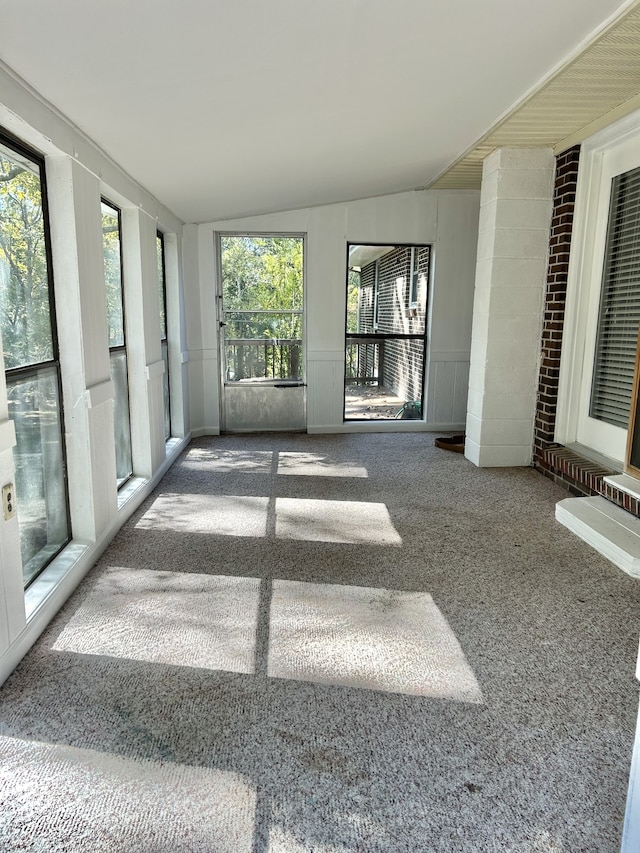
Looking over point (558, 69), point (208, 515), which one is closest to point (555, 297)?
point (558, 69)

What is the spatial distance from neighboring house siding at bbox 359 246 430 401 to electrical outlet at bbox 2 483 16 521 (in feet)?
16.0

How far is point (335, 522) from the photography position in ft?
12.4

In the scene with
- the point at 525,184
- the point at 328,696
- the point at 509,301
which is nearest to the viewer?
the point at 328,696

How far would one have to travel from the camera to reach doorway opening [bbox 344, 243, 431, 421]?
6.41 metres

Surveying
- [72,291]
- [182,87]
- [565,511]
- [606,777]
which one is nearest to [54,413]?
[72,291]

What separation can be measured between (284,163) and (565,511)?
117 inches

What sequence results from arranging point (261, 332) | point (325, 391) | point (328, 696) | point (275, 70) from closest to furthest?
point (328, 696) → point (275, 70) → point (261, 332) → point (325, 391)

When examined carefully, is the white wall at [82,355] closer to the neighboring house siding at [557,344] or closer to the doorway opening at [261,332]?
the doorway opening at [261,332]

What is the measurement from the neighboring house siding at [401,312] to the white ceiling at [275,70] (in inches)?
90.9

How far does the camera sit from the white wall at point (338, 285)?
607 centimetres

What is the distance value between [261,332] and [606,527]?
407 cm

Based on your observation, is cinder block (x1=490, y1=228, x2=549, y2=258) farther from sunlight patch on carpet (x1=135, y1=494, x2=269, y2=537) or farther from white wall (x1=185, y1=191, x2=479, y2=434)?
sunlight patch on carpet (x1=135, y1=494, x2=269, y2=537)

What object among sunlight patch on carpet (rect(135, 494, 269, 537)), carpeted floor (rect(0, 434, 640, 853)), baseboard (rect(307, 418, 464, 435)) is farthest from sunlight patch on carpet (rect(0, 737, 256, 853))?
baseboard (rect(307, 418, 464, 435))

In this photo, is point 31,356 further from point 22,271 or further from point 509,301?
point 509,301
